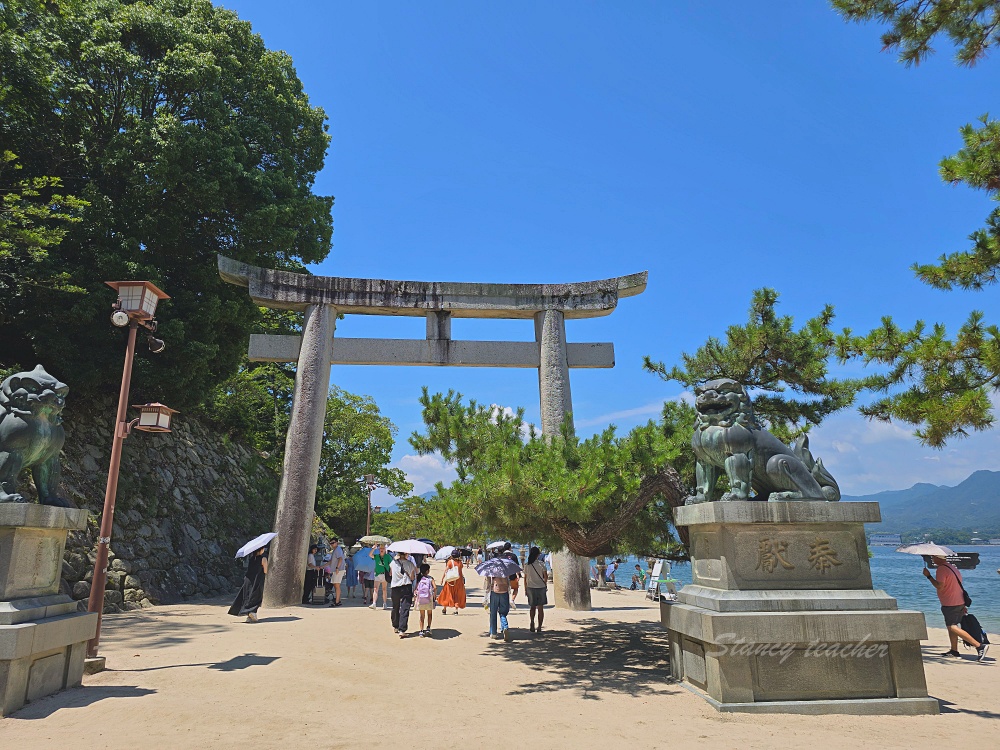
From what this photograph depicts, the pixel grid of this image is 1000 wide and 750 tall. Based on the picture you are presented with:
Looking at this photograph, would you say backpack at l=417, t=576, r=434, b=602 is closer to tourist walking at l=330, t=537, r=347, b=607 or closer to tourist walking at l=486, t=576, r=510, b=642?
tourist walking at l=486, t=576, r=510, b=642

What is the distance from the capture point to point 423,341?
494 inches

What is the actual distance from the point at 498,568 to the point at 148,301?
19.1 feet

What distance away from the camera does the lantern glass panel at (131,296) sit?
6.93 m

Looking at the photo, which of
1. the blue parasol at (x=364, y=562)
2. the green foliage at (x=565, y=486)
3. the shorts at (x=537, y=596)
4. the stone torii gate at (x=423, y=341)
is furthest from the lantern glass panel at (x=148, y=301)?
the blue parasol at (x=364, y=562)

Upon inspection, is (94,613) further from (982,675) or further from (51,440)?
(982,675)

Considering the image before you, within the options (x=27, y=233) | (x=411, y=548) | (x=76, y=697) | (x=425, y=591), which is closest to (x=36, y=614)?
(x=76, y=697)

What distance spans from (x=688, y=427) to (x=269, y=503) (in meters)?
14.8

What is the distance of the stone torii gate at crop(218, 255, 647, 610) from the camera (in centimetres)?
1172

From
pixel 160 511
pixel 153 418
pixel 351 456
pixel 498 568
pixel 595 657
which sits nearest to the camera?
pixel 595 657

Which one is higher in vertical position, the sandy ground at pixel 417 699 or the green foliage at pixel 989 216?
the green foliage at pixel 989 216

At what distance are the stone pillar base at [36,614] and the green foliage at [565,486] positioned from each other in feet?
11.8

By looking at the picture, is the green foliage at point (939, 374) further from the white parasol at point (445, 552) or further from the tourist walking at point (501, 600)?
the white parasol at point (445, 552)

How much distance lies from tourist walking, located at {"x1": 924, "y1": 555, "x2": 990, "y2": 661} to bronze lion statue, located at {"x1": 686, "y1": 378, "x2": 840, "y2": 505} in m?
3.61

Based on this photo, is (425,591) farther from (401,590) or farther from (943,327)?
(943,327)
